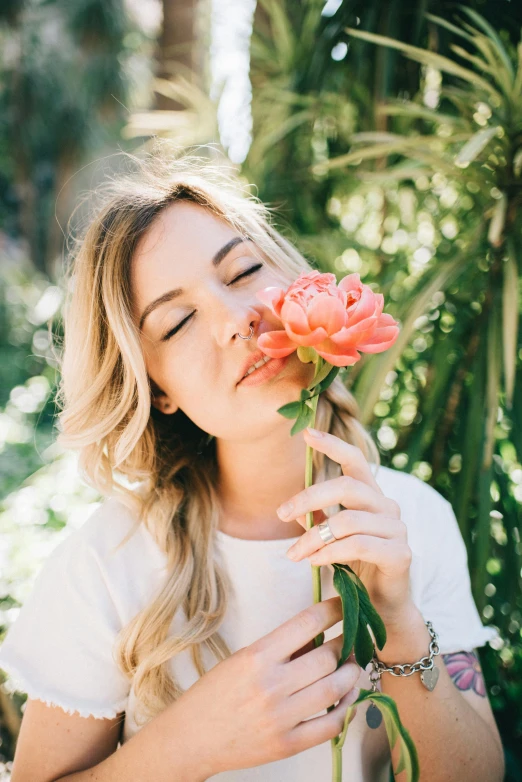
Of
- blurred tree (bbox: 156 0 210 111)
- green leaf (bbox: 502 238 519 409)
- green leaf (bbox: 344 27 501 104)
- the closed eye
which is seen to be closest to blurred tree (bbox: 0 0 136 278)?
blurred tree (bbox: 156 0 210 111)

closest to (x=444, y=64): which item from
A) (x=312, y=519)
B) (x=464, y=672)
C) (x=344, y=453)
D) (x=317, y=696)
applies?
(x=344, y=453)

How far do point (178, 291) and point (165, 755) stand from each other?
86 cm

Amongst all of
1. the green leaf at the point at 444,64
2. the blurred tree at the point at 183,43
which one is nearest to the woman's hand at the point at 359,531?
the green leaf at the point at 444,64

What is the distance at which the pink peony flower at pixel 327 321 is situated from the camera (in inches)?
31.8

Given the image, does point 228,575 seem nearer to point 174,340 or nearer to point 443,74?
point 174,340

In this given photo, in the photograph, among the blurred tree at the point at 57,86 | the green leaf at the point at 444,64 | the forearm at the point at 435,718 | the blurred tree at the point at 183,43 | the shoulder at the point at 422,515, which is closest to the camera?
the forearm at the point at 435,718

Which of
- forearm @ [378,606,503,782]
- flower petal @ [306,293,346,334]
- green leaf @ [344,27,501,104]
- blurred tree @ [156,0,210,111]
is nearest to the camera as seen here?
flower petal @ [306,293,346,334]

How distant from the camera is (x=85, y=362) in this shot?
1.44m

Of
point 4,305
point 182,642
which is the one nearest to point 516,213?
point 182,642

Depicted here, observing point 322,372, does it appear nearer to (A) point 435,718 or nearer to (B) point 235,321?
(B) point 235,321

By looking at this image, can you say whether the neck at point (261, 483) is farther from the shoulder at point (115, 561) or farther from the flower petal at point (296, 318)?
the flower petal at point (296, 318)

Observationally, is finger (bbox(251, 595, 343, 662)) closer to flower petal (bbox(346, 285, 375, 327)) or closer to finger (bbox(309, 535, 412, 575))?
finger (bbox(309, 535, 412, 575))

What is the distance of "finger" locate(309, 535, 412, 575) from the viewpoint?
3.07 feet

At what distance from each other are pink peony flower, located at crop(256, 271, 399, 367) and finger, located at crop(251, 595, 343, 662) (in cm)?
43
